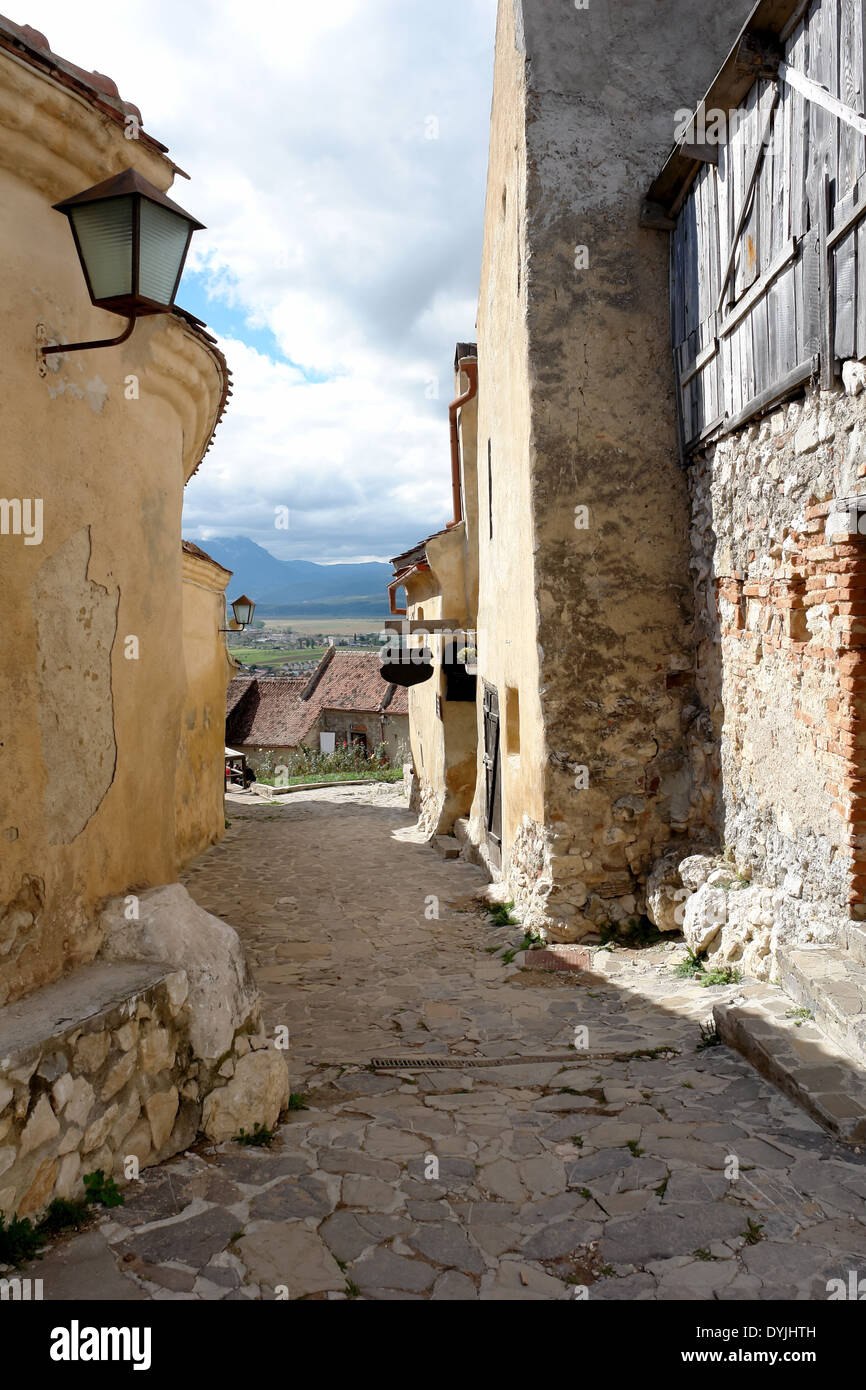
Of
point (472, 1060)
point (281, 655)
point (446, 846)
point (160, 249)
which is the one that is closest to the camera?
point (160, 249)

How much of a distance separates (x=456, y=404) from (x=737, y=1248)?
11172mm

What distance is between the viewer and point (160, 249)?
3.23 metres

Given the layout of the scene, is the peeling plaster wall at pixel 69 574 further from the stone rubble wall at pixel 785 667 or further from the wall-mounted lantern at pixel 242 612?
the wall-mounted lantern at pixel 242 612

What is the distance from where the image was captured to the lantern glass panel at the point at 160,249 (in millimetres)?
3150

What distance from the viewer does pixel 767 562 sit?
5.61 meters

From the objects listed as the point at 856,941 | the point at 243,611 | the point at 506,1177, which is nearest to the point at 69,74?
the point at 506,1177

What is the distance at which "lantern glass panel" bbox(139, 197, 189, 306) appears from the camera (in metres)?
3.15

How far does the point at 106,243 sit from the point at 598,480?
468 centimetres

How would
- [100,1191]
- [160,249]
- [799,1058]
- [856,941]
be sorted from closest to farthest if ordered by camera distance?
[100,1191]
[160,249]
[799,1058]
[856,941]

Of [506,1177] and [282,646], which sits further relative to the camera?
[282,646]

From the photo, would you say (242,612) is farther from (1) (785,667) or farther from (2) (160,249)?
(2) (160,249)
